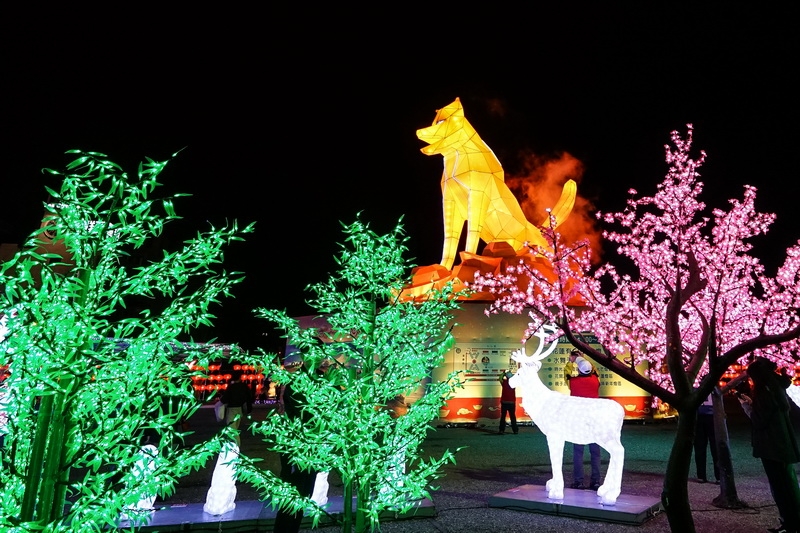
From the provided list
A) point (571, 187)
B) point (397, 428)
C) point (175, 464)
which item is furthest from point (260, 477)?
point (571, 187)

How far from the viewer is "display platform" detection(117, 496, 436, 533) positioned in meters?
4.69

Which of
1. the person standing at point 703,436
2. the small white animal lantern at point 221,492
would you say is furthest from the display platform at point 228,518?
the person standing at point 703,436

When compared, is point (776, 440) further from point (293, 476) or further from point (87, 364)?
point (87, 364)

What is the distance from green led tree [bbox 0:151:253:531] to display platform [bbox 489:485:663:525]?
14.6ft

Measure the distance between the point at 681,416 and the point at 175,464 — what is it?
4.16m

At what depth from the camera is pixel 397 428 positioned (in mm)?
3619

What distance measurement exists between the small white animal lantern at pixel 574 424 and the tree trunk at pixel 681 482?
133 centimetres

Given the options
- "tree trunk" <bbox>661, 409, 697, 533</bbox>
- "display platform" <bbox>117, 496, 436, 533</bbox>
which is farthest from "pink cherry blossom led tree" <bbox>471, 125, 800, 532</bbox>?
"display platform" <bbox>117, 496, 436, 533</bbox>

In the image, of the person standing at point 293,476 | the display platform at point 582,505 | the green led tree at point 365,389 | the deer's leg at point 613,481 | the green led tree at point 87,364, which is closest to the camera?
the green led tree at point 87,364

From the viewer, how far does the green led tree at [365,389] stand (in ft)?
11.5

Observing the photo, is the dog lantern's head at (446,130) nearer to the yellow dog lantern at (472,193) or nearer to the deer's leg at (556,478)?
the yellow dog lantern at (472,193)

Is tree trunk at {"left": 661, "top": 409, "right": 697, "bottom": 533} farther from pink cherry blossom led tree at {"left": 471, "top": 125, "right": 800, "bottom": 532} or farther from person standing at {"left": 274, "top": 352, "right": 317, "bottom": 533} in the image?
person standing at {"left": 274, "top": 352, "right": 317, "bottom": 533}

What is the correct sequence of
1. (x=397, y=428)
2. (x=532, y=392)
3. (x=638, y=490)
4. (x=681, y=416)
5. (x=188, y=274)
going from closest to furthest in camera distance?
(x=188, y=274), (x=397, y=428), (x=681, y=416), (x=532, y=392), (x=638, y=490)

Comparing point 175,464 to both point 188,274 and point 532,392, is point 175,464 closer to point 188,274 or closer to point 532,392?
point 188,274
